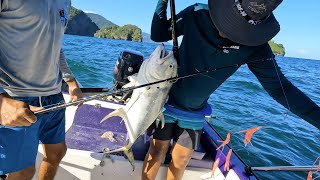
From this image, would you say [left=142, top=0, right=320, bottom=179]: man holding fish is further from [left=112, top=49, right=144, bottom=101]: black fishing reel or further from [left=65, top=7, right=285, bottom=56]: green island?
[left=65, top=7, right=285, bottom=56]: green island

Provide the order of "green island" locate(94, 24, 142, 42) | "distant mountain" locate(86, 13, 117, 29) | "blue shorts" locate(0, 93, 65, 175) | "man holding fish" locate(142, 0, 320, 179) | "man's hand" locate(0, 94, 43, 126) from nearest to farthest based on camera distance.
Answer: "man's hand" locate(0, 94, 43, 126) < "blue shorts" locate(0, 93, 65, 175) < "man holding fish" locate(142, 0, 320, 179) < "green island" locate(94, 24, 142, 42) < "distant mountain" locate(86, 13, 117, 29)

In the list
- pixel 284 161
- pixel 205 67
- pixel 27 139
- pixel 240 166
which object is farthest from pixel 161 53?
pixel 284 161

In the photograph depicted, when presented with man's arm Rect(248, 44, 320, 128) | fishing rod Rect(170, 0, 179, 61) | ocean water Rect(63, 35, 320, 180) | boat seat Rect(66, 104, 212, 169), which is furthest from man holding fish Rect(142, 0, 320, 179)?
ocean water Rect(63, 35, 320, 180)

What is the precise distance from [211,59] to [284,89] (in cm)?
68

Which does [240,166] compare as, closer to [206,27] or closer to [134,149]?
[134,149]

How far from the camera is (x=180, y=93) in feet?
9.52

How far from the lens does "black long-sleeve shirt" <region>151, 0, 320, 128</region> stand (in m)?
2.71

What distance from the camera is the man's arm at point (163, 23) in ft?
8.78

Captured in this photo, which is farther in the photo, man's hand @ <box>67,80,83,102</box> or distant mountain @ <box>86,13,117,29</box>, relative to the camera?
distant mountain @ <box>86,13,117,29</box>

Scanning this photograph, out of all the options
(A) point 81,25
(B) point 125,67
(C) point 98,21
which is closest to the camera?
(B) point 125,67

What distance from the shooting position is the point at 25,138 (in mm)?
2281

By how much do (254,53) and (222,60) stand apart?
0.28 meters

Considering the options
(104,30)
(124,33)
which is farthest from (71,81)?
(104,30)

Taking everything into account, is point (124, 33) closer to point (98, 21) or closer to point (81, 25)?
point (81, 25)
